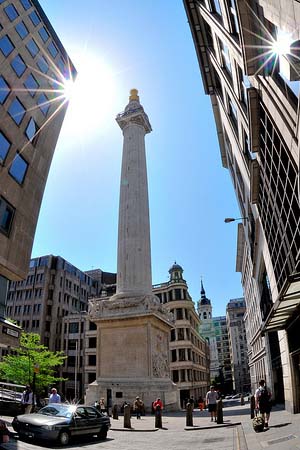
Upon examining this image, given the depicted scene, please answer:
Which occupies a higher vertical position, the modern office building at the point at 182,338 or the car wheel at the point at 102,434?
the modern office building at the point at 182,338

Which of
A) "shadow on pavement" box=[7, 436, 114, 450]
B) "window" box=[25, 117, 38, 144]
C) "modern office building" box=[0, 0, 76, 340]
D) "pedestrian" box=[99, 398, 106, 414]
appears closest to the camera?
"shadow on pavement" box=[7, 436, 114, 450]

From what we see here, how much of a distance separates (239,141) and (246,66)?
31.1ft

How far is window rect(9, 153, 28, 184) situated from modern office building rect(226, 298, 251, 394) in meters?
115

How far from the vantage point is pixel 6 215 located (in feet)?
62.0

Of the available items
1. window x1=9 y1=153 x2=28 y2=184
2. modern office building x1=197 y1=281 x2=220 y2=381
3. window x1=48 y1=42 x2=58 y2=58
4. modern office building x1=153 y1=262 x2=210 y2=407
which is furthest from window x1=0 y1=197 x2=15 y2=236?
modern office building x1=197 y1=281 x2=220 y2=381

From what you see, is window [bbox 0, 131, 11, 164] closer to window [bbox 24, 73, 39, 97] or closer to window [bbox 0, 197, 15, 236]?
window [bbox 0, 197, 15, 236]

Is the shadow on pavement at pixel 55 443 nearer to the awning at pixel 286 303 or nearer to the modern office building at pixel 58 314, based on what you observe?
the awning at pixel 286 303

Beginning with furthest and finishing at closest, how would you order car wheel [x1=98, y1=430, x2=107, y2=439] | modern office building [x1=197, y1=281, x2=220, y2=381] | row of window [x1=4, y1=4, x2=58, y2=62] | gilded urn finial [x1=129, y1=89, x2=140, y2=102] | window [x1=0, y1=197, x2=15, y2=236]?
modern office building [x1=197, y1=281, x2=220, y2=381] < gilded urn finial [x1=129, y1=89, x2=140, y2=102] < row of window [x1=4, y1=4, x2=58, y2=62] < window [x1=0, y1=197, x2=15, y2=236] < car wheel [x1=98, y1=430, x2=107, y2=439]

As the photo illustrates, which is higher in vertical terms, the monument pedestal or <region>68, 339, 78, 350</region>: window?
<region>68, 339, 78, 350</region>: window

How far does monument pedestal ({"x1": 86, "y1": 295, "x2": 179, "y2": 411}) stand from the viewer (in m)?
27.1

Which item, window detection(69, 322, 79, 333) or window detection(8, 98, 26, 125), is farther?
window detection(69, 322, 79, 333)

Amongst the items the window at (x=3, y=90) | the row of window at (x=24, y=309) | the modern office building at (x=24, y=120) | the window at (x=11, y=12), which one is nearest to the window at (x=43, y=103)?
the modern office building at (x=24, y=120)

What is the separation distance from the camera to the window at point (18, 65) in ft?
65.2

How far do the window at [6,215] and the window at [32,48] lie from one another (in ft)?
32.8
